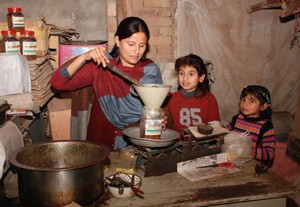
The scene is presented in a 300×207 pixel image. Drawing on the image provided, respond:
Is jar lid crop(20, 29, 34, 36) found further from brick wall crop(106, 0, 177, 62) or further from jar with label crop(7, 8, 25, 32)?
brick wall crop(106, 0, 177, 62)

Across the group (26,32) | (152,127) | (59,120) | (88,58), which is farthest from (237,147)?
(26,32)

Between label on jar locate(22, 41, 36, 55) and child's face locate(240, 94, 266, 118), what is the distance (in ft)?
7.44

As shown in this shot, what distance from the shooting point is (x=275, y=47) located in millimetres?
5211

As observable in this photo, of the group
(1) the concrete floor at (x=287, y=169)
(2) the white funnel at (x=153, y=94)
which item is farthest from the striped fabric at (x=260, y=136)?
(2) the white funnel at (x=153, y=94)

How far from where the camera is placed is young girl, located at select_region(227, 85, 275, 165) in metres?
3.37

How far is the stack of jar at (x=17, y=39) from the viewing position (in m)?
3.29

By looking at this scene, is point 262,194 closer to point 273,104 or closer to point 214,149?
point 214,149

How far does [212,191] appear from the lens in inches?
82.2

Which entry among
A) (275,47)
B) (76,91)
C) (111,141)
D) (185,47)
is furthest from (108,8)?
(275,47)

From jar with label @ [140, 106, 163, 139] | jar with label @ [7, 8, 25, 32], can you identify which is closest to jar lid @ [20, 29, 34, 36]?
jar with label @ [7, 8, 25, 32]

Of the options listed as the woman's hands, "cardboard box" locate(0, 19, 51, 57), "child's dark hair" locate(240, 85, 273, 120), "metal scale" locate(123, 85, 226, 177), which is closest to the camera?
"metal scale" locate(123, 85, 226, 177)

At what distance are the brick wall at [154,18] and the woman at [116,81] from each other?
1370mm

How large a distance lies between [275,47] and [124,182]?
403cm

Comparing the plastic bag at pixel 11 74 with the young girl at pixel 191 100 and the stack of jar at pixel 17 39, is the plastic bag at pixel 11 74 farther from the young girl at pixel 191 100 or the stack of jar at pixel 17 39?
the young girl at pixel 191 100
